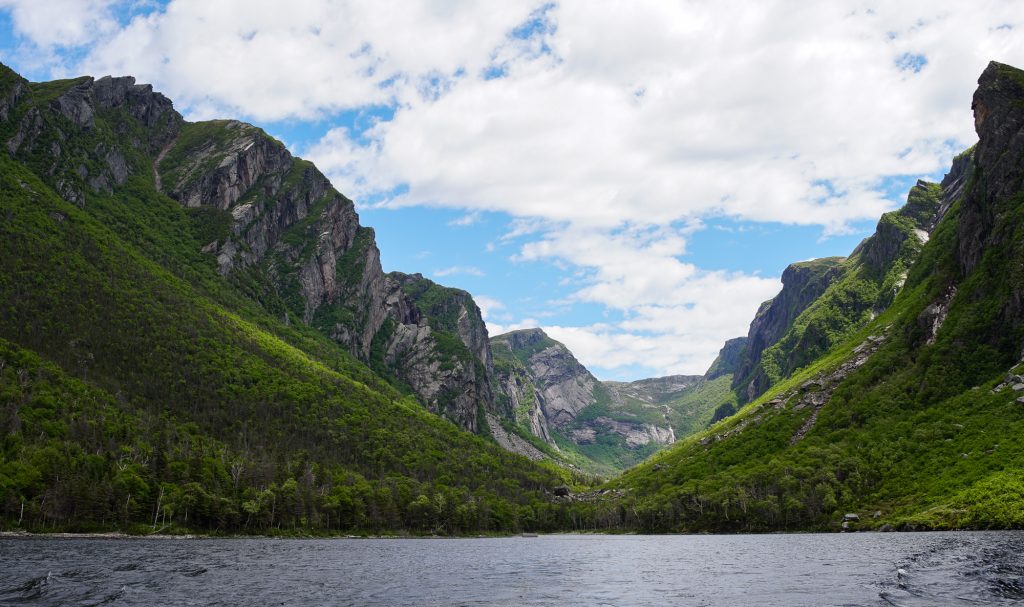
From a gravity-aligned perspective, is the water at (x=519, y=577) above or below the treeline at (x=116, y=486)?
below

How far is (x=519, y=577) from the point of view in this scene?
81.8 meters

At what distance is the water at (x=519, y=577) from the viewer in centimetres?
5591

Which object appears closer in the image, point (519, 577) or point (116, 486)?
point (519, 577)

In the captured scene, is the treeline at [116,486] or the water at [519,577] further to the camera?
the treeline at [116,486]

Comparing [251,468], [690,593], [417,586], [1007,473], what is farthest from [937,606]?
[251,468]

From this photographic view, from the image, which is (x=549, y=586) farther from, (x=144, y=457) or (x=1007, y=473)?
(x=144, y=457)

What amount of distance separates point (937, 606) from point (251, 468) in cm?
18774

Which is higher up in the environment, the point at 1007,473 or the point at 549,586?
the point at 1007,473

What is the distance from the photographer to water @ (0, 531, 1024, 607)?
183 ft

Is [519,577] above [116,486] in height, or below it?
below

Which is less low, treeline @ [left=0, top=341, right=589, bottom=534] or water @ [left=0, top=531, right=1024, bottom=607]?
treeline @ [left=0, top=341, right=589, bottom=534]

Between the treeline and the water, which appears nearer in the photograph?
the water

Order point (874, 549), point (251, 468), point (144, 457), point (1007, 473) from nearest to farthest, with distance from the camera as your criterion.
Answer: point (874, 549), point (1007, 473), point (144, 457), point (251, 468)

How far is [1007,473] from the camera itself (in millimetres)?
149750
